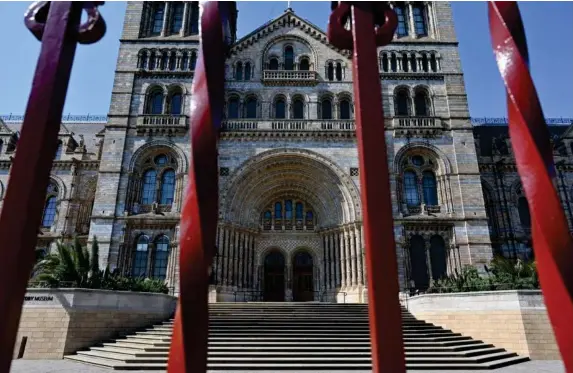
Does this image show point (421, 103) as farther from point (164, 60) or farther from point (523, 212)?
point (164, 60)

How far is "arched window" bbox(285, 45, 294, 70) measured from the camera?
2588cm

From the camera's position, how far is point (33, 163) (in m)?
2.24

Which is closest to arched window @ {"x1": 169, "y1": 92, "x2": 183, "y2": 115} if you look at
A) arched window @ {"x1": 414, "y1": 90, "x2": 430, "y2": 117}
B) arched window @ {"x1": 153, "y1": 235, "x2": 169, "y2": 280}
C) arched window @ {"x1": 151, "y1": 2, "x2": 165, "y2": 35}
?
arched window @ {"x1": 151, "y1": 2, "x2": 165, "y2": 35}

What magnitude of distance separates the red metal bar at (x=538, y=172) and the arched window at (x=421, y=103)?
78.5 ft

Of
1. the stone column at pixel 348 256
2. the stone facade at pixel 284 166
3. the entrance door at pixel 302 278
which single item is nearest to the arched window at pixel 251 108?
the stone facade at pixel 284 166

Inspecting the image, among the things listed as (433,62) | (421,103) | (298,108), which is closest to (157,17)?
(298,108)

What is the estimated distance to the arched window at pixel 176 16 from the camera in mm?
26973

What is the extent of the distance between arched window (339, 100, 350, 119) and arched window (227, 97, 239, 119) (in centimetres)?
730

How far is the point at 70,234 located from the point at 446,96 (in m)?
28.0

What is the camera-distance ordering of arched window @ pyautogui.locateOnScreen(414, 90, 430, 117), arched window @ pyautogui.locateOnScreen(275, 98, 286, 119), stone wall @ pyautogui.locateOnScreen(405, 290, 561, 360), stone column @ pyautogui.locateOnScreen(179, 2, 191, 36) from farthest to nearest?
stone column @ pyautogui.locateOnScreen(179, 2, 191, 36)
arched window @ pyautogui.locateOnScreen(414, 90, 430, 117)
arched window @ pyautogui.locateOnScreen(275, 98, 286, 119)
stone wall @ pyautogui.locateOnScreen(405, 290, 561, 360)

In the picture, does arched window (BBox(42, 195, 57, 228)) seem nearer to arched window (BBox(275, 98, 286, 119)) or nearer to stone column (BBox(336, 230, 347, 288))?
arched window (BBox(275, 98, 286, 119))

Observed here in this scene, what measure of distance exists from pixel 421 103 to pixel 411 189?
6.60 m

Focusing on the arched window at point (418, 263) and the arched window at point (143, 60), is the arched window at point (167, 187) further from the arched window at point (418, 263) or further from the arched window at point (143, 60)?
the arched window at point (418, 263)

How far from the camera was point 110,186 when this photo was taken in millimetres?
21797
